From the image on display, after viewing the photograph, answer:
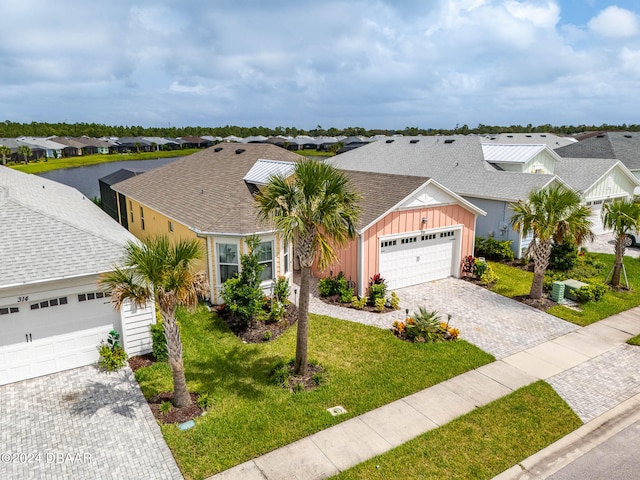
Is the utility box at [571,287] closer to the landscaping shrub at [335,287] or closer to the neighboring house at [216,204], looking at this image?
the landscaping shrub at [335,287]

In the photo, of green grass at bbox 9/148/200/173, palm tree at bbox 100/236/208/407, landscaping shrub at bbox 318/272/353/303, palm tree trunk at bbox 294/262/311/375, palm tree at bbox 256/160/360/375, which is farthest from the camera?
green grass at bbox 9/148/200/173

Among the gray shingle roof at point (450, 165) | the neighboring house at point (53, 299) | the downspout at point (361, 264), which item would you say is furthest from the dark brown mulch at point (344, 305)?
the gray shingle roof at point (450, 165)

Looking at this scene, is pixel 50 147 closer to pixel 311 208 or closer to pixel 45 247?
pixel 45 247

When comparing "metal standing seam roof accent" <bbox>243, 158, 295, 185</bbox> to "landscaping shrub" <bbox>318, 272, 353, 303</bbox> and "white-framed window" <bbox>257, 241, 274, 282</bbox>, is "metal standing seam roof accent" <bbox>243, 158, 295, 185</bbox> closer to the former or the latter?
"white-framed window" <bbox>257, 241, 274, 282</bbox>

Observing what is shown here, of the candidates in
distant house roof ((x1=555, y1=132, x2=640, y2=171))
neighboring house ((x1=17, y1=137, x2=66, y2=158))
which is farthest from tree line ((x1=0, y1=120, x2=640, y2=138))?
distant house roof ((x1=555, y1=132, x2=640, y2=171))

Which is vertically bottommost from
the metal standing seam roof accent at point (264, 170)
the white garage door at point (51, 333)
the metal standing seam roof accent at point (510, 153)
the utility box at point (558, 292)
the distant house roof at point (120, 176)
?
the utility box at point (558, 292)

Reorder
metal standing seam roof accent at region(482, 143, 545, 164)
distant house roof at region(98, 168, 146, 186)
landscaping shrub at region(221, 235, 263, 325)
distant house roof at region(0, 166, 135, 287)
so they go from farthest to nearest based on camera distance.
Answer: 1. metal standing seam roof accent at region(482, 143, 545, 164)
2. distant house roof at region(98, 168, 146, 186)
3. landscaping shrub at region(221, 235, 263, 325)
4. distant house roof at region(0, 166, 135, 287)

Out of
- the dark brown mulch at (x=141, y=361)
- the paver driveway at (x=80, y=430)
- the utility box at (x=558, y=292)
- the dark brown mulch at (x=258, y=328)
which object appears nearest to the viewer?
the paver driveway at (x=80, y=430)
